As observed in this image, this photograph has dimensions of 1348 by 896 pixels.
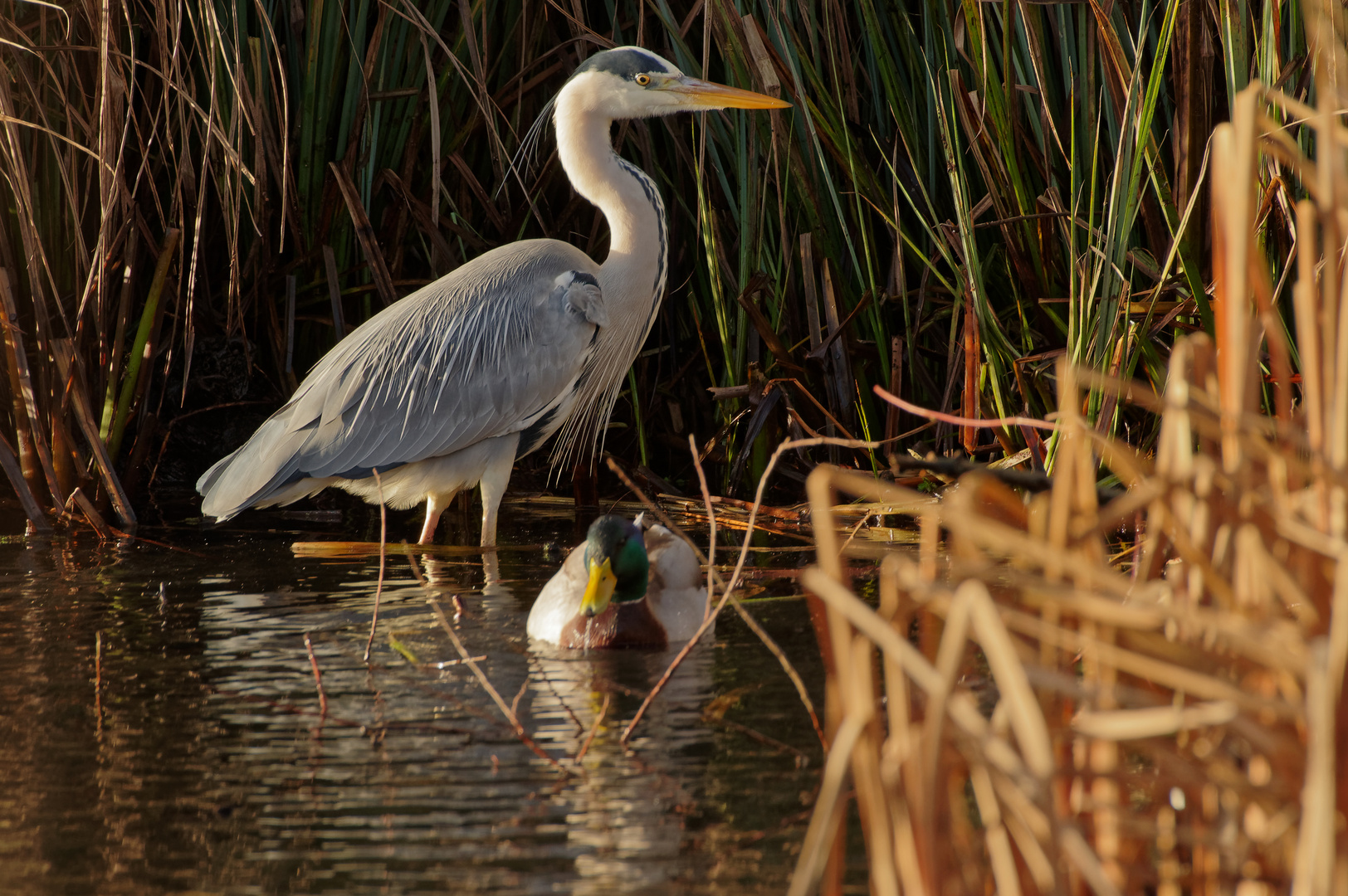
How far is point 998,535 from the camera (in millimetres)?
1589

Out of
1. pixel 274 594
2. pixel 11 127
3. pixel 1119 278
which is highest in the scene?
pixel 11 127

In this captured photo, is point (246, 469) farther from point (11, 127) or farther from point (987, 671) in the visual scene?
point (987, 671)

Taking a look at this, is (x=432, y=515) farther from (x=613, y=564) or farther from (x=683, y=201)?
(x=613, y=564)

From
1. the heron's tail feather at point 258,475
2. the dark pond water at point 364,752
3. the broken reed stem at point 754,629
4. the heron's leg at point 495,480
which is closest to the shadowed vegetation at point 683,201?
the heron's tail feather at point 258,475

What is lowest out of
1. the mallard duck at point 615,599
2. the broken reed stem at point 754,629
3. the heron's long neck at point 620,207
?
the mallard duck at point 615,599

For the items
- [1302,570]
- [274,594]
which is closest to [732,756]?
[1302,570]

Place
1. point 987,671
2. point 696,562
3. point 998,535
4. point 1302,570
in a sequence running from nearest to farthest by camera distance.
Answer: point 998,535
point 1302,570
point 987,671
point 696,562

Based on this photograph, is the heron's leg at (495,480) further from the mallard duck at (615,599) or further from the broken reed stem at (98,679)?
the broken reed stem at (98,679)

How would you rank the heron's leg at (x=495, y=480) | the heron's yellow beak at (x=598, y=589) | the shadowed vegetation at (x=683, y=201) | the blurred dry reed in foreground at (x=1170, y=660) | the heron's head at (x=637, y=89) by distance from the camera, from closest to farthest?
the blurred dry reed in foreground at (x=1170, y=660) → the heron's yellow beak at (x=598, y=589) → the shadowed vegetation at (x=683, y=201) → the heron's head at (x=637, y=89) → the heron's leg at (x=495, y=480)

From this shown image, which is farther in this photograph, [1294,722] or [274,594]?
[274,594]

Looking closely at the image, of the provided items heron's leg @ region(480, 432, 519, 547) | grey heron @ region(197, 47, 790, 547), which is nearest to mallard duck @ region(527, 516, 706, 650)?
heron's leg @ region(480, 432, 519, 547)

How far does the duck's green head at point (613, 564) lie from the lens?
4.23 metres

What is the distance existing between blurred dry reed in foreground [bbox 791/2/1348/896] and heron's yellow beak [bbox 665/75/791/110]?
12.6ft

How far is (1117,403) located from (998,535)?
3.06 m
